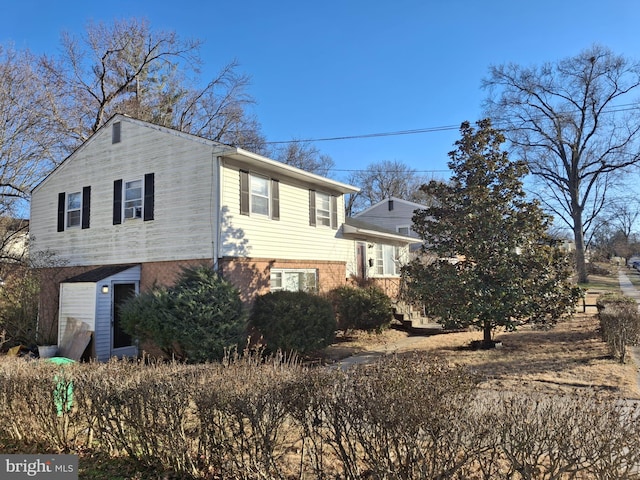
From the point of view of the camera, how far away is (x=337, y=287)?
1576 cm

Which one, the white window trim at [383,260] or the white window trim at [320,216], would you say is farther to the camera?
the white window trim at [383,260]

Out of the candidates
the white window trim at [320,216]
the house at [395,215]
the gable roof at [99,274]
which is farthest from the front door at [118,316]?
the house at [395,215]

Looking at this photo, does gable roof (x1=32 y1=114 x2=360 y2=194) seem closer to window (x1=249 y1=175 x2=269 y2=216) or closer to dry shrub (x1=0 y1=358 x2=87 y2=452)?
window (x1=249 y1=175 x2=269 y2=216)

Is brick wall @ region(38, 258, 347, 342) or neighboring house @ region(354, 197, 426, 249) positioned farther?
neighboring house @ region(354, 197, 426, 249)

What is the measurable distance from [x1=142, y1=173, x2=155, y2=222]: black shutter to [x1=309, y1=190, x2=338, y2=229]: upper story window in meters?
5.21

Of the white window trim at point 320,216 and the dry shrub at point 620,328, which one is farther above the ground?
the white window trim at point 320,216

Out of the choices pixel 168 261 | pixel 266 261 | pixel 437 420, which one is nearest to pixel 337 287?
pixel 266 261

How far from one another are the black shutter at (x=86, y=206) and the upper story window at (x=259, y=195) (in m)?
5.86

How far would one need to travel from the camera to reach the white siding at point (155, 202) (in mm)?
12047

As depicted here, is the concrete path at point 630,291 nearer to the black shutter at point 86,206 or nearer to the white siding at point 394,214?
the white siding at point 394,214

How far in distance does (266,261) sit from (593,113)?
3261 centimetres

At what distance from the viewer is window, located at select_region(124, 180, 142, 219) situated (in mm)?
13383

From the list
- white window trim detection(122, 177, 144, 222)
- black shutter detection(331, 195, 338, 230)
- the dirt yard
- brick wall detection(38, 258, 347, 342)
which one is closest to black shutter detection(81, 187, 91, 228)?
brick wall detection(38, 258, 347, 342)

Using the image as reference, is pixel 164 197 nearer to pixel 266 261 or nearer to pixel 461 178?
pixel 266 261
